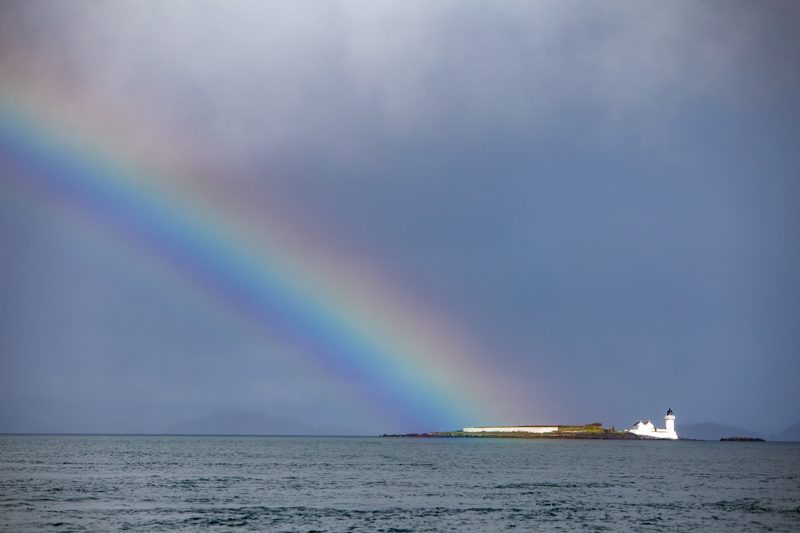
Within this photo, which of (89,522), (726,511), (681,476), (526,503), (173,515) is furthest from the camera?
(681,476)

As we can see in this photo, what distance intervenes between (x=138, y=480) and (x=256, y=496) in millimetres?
20899

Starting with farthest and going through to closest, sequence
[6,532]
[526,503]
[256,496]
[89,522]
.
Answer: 1. [256,496]
2. [526,503]
3. [89,522]
4. [6,532]

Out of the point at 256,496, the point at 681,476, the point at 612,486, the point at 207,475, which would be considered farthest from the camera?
the point at 681,476

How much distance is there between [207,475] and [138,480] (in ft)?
31.8

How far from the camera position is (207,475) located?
86.8 m

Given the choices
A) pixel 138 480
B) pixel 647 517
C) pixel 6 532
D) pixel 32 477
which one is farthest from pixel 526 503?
pixel 32 477

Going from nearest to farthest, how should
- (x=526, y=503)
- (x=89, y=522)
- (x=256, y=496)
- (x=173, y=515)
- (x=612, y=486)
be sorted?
(x=89, y=522) → (x=173, y=515) → (x=526, y=503) → (x=256, y=496) → (x=612, y=486)

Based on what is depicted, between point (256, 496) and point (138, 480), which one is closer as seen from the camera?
point (256, 496)

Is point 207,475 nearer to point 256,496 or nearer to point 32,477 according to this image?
point 32,477

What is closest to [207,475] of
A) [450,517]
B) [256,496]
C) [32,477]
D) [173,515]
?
[32,477]

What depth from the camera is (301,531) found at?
44406 millimetres

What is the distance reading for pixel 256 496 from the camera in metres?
63.1

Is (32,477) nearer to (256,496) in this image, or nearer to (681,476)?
(256,496)

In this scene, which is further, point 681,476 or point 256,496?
point 681,476
